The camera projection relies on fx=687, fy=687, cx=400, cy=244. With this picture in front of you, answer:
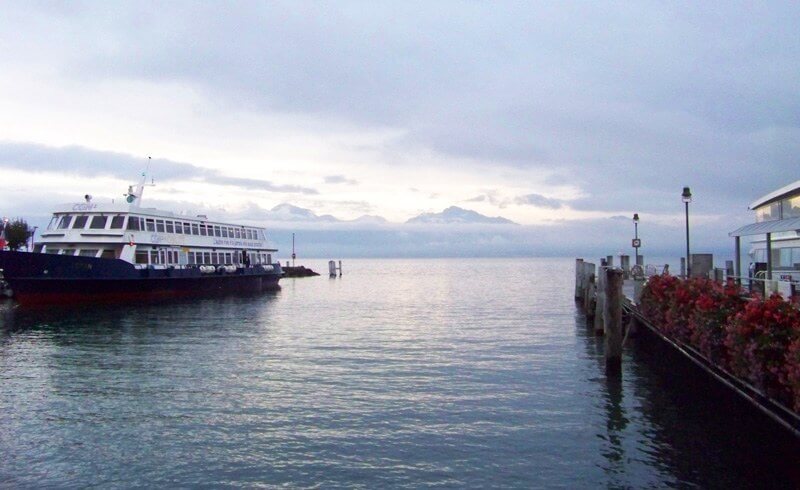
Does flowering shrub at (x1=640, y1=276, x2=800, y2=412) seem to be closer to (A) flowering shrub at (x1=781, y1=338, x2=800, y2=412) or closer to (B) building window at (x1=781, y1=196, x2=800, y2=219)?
(A) flowering shrub at (x1=781, y1=338, x2=800, y2=412)

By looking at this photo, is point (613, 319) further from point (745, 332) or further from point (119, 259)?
point (119, 259)

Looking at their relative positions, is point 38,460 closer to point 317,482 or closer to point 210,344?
point 317,482

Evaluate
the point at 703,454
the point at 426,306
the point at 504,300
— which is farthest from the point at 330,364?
the point at 504,300

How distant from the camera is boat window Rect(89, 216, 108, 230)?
45.1 m

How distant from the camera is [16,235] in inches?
2891

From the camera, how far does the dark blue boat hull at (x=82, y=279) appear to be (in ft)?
129

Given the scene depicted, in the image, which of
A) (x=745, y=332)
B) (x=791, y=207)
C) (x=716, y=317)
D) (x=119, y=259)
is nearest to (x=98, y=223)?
(x=119, y=259)

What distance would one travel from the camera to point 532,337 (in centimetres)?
2723

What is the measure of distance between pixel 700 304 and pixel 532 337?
1336 centimetres

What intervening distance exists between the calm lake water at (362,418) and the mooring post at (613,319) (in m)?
0.57

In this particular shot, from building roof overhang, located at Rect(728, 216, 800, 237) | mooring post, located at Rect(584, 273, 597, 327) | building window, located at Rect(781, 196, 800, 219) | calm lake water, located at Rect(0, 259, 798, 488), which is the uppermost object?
building window, located at Rect(781, 196, 800, 219)

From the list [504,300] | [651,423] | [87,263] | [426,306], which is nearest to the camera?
[651,423]

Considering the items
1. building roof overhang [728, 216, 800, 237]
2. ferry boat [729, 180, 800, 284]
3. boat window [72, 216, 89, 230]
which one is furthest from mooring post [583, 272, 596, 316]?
boat window [72, 216, 89, 230]

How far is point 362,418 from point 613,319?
290 inches
